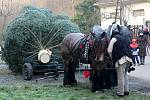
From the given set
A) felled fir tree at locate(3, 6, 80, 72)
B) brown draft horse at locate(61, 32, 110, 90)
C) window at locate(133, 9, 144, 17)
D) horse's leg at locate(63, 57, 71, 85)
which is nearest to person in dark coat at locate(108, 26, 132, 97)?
brown draft horse at locate(61, 32, 110, 90)

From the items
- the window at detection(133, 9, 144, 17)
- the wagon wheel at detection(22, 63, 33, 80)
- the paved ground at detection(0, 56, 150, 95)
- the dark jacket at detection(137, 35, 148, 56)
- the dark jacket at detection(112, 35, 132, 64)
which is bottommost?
the paved ground at detection(0, 56, 150, 95)

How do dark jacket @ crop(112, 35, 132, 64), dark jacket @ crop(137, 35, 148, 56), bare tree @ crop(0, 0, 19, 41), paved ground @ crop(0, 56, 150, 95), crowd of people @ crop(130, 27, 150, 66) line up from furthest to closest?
1. bare tree @ crop(0, 0, 19, 41)
2. dark jacket @ crop(137, 35, 148, 56)
3. crowd of people @ crop(130, 27, 150, 66)
4. paved ground @ crop(0, 56, 150, 95)
5. dark jacket @ crop(112, 35, 132, 64)

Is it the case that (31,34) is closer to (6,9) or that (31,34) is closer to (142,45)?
(142,45)

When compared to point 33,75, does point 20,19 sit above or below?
above

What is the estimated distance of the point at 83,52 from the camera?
1195 centimetres

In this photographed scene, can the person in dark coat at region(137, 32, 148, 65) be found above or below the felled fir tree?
below

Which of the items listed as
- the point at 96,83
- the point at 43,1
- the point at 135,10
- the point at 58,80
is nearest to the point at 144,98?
the point at 96,83

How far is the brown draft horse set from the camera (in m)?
10.9

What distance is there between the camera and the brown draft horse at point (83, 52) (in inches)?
430

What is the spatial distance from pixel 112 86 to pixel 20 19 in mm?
5872

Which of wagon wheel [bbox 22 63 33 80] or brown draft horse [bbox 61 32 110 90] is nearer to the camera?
brown draft horse [bbox 61 32 110 90]

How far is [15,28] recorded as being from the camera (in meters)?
16.3

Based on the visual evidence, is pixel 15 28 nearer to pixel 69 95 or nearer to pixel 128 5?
pixel 69 95

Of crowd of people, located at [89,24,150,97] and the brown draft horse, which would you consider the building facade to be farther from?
crowd of people, located at [89,24,150,97]
